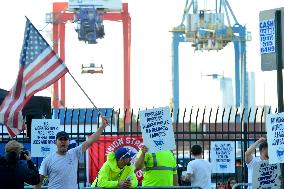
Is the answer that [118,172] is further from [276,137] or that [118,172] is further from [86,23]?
[86,23]

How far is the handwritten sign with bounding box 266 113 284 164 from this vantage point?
35.3ft

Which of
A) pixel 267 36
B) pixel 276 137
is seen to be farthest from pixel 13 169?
pixel 267 36

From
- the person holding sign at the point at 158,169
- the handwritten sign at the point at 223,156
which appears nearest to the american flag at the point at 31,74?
the person holding sign at the point at 158,169

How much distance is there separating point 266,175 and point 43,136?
4937 mm

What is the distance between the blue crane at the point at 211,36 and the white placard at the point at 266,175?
64235mm

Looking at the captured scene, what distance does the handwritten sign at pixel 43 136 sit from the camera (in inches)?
618

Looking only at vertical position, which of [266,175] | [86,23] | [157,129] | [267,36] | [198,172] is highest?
[86,23]

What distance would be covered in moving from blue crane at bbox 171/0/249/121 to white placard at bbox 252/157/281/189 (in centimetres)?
6423

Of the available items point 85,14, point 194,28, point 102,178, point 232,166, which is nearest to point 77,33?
point 85,14

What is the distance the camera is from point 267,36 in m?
11.2

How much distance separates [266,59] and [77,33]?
224ft

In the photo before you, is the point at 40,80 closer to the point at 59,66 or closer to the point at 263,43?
the point at 59,66

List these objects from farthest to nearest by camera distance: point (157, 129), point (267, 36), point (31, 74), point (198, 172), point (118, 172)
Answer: point (198, 172) → point (31, 74) → point (157, 129) → point (118, 172) → point (267, 36)

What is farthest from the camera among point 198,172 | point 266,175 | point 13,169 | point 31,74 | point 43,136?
point 43,136
